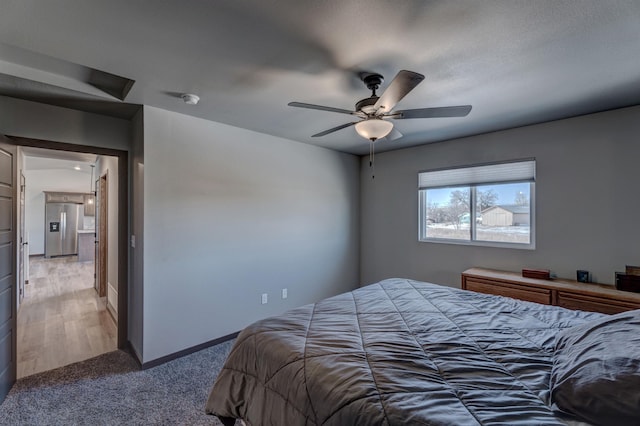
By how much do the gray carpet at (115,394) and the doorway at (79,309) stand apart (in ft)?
1.12

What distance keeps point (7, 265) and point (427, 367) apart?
3.06 m

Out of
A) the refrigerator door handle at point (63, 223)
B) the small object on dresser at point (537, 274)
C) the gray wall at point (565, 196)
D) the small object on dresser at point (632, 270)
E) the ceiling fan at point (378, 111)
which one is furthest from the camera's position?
the refrigerator door handle at point (63, 223)

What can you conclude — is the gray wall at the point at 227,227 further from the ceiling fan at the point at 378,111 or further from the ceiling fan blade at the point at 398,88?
the ceiling fan blade at the point at 398,88

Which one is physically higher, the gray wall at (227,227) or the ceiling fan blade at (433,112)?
the ceiling fan blade at (433,112)

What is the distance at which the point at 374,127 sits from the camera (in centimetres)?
211

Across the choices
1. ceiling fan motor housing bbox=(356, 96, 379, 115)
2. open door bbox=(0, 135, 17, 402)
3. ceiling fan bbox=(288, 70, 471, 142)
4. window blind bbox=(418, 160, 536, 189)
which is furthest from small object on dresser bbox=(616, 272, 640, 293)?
open door bbox=(0, 135, 17, 402)

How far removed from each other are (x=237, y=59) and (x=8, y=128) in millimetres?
2071

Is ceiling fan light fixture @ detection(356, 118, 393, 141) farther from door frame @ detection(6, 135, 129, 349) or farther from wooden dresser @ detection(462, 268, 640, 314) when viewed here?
door frame @ detection(6, 135, 129, 349)

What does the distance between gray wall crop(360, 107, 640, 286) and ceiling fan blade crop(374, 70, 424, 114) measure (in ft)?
7.41

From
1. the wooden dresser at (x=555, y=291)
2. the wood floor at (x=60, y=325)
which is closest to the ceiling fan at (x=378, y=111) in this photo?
the wooden dresser at (x=555, y=291)

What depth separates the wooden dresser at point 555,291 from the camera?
2.49 meters

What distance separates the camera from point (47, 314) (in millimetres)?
4043

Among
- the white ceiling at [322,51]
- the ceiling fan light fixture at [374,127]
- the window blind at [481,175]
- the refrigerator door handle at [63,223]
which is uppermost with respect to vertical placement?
the white ceiling at [322,51]

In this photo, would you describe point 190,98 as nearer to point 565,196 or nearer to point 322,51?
point 322,51
